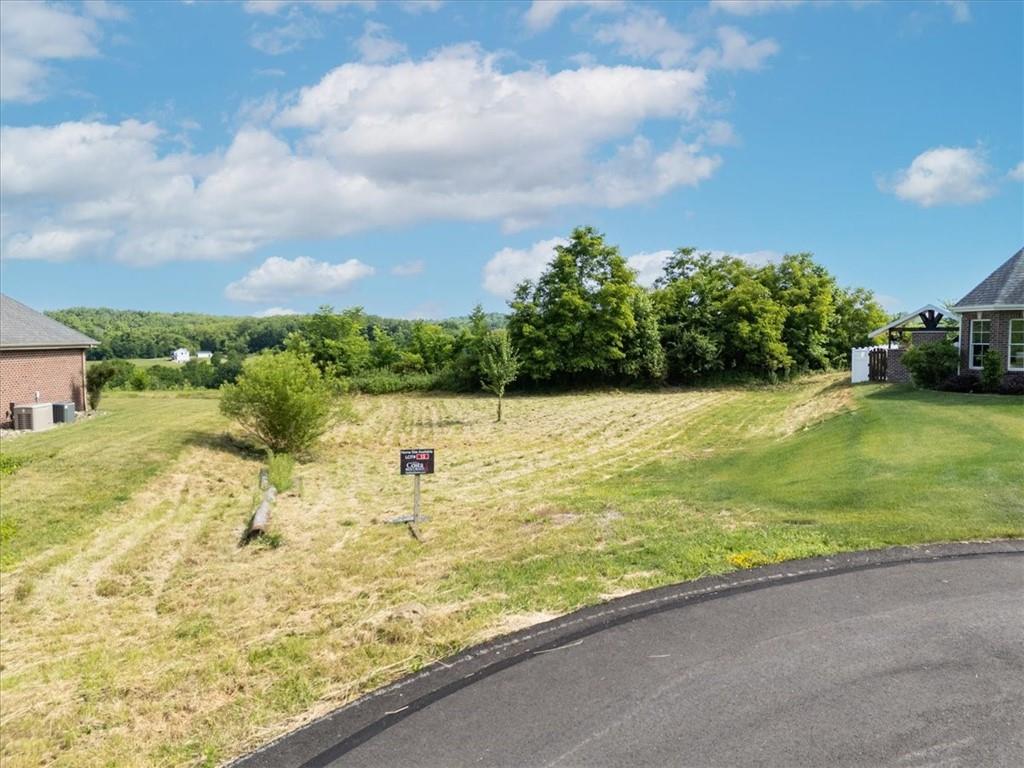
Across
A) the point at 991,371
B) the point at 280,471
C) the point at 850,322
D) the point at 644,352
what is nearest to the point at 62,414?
the point at 280,471

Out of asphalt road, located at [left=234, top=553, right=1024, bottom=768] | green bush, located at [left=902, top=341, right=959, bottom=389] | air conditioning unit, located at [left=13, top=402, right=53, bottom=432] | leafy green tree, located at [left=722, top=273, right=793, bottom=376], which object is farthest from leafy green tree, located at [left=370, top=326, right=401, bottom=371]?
asphalt road, located at [left=234, top=553, right=1024, bottom=768]

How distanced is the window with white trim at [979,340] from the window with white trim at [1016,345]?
2.38ft

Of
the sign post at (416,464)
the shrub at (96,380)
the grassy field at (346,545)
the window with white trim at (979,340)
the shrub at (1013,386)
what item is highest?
the window with white trim at (979,340)

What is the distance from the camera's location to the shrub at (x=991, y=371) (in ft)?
68.9

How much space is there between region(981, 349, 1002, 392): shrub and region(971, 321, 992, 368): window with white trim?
692 mm

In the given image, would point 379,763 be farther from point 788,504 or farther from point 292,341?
point 292,341

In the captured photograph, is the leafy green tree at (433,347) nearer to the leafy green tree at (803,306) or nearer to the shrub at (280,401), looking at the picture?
the leafy green tree at (803,306)

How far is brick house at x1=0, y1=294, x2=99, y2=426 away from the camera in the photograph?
22.3m

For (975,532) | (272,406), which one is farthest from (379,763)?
(272,406)

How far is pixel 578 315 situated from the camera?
40094 mm

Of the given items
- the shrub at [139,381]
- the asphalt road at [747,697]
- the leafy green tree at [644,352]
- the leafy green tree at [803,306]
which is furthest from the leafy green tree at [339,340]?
the asphalt road at [747,697]

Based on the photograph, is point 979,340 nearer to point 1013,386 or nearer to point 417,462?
point 1013,386

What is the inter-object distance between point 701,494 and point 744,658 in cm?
620

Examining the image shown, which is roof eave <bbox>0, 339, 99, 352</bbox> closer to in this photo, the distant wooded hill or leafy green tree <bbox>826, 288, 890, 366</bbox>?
the distant wooded hill
